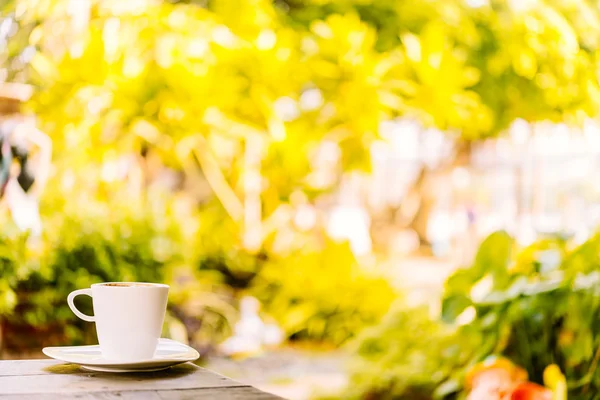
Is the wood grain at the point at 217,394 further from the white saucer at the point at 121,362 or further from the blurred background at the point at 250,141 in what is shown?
the blurred background at the point at 250,141

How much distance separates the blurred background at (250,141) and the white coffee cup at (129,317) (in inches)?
66.2

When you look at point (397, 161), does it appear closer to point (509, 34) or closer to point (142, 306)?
point (509, 34)

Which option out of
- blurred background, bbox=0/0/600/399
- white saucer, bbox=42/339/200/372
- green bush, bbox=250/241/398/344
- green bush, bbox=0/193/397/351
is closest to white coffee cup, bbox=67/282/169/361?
white saucer, bbox=42/339/200/372

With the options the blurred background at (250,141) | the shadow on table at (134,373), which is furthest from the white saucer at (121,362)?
the blurred background at (250,141)

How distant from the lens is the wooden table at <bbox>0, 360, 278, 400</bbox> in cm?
79

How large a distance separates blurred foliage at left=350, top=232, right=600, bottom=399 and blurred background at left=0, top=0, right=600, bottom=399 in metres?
0.04

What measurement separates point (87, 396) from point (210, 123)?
13.2ft

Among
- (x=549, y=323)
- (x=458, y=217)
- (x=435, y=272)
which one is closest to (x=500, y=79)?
(x=549, y=323)

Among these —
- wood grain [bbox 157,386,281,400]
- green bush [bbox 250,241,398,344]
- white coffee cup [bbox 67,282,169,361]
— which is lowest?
green bush [bbox 250,241,398,344]

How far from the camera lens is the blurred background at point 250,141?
3469 mm

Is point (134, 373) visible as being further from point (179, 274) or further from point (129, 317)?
point (179, 274)

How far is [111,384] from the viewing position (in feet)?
2.77

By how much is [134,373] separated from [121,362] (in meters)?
0.04

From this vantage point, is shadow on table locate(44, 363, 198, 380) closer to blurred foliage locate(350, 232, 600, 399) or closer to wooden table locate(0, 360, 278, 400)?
wooden table locate(0, 360, 278, 400)
